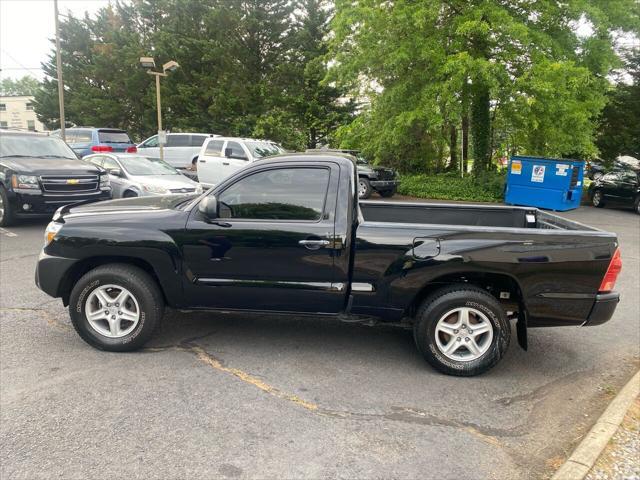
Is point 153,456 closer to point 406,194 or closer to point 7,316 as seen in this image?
point 7,316

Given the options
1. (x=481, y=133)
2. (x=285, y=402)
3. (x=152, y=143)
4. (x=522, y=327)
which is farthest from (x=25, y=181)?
(x=481, y=133)

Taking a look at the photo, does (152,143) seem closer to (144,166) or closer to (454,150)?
(144,166)

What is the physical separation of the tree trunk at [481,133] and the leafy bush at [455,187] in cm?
63

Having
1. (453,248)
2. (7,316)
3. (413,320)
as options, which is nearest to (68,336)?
(7,316)

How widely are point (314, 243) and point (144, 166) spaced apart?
901cm

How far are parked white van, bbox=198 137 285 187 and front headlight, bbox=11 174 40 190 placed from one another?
557cm

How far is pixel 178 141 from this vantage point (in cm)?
2058

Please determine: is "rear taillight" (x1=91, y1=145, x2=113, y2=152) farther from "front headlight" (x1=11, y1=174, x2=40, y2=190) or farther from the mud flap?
the mud flap

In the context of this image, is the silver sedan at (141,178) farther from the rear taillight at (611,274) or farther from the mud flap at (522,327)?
the rear taillight at (611,274)

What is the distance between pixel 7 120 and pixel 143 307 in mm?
89204

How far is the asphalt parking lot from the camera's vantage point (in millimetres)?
2799

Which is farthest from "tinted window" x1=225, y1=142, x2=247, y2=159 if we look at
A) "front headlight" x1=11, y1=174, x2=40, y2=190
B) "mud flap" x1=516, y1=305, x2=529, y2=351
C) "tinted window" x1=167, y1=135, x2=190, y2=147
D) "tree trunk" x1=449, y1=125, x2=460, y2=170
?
"mud flap" x1=516, y1=305, x2=529, y2=351

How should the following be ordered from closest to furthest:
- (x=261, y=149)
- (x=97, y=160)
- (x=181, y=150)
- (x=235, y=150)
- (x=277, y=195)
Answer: (x=277, y=195)
(x=97, y=160)
(x=235, y=150)
(x=261, y=149)
(x=181, y=150)

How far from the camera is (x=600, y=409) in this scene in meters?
3.52
